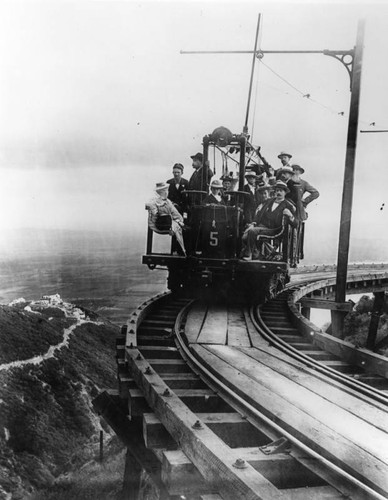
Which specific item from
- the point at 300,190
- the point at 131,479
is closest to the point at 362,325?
the point at 300,190

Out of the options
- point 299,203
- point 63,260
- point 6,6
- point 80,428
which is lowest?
point 80,428

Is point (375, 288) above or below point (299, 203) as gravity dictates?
below

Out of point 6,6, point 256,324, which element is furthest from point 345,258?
point 6,6

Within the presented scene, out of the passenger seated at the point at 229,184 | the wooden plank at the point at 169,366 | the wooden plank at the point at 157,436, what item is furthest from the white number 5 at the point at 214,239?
the wooden plank at the point at 157,436

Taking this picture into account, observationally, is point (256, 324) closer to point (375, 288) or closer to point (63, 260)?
point (375, 288)

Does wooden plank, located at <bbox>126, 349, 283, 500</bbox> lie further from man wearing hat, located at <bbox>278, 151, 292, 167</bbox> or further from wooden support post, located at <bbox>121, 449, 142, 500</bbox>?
man wearing hat, located at <bbox>278, 151, 292, 167</bbox>

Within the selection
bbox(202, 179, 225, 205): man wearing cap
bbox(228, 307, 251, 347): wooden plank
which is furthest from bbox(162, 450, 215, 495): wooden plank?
bbox(202, 179, 225, 205): man wearing cap
